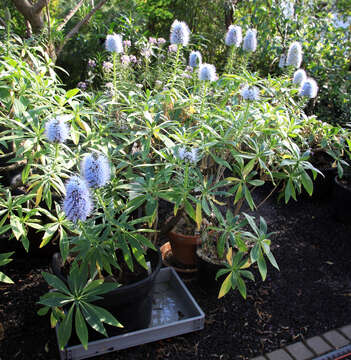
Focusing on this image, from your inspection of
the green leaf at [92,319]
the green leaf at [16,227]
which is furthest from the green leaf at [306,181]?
the green leaf at [16,227]

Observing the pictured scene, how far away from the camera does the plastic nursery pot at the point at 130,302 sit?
211 centimetres

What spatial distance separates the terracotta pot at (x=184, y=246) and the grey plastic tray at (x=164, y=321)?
245 mm

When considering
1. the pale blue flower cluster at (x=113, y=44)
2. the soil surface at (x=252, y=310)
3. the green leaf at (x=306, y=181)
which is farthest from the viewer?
the pale blue flower cluster at (x=113, y=44)

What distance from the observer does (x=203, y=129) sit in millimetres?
2201

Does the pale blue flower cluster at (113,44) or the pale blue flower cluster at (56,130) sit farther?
the pale blue flower cluster at (113,44)

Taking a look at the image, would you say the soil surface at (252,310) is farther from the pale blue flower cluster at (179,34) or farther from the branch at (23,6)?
the branch at (23,6)

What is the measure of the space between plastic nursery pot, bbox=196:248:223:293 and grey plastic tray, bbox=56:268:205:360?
183mm

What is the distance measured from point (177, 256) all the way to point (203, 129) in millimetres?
1369

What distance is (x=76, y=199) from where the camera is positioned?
1564mm

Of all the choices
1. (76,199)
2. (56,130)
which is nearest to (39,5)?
(56,130)

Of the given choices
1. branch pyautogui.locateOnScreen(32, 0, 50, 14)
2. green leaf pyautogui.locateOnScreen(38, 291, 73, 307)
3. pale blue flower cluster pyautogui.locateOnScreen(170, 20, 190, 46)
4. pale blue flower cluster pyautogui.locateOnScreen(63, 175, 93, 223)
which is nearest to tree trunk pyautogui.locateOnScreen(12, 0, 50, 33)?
branch pyautogui.locateOnScreen(32, 0, 50, 14)

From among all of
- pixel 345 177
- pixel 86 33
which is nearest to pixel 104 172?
pixel 345 177

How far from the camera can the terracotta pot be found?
3.01 meters

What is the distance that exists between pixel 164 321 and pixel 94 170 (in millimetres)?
1479
